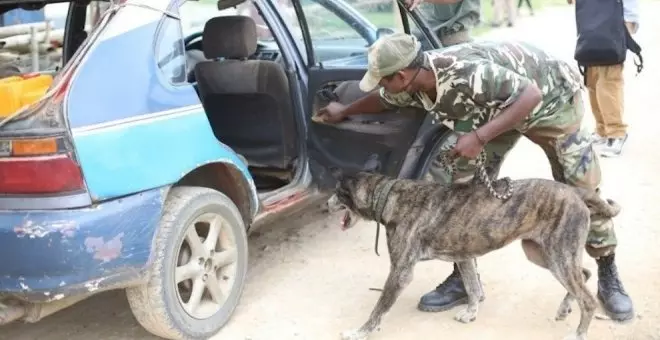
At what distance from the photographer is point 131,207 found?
3240 millimetres

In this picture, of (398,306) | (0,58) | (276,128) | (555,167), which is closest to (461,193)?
(555,167)

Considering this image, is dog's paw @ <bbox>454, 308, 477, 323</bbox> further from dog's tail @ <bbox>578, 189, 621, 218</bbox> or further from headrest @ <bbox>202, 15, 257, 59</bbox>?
headrest @ <bbox>202, 15, 257, 59</bbox>

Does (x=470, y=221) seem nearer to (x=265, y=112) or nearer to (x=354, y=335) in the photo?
(x=354, y=335)

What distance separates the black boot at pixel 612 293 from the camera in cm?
396

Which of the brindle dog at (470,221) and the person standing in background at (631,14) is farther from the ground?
the brindle dog at (470,221)

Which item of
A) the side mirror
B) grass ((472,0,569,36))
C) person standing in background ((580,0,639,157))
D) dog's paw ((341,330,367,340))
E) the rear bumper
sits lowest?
grass ((472,0,569,36))

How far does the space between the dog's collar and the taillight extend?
1.39m

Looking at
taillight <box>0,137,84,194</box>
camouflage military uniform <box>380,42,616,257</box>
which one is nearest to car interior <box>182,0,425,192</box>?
camouflage military uniform <box>380,42,616,257</box>

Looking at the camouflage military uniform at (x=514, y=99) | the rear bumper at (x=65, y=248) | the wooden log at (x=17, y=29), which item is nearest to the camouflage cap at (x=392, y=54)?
the camouflage military uniform at (x=514, y=99)

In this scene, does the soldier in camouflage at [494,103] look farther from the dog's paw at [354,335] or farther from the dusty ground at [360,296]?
the dog's paw at [354,335]

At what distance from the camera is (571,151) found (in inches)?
150

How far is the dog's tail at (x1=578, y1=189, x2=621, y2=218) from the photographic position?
372 centimetres

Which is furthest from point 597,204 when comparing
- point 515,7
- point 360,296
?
point 515,7

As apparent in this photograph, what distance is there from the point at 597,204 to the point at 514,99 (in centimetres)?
74
